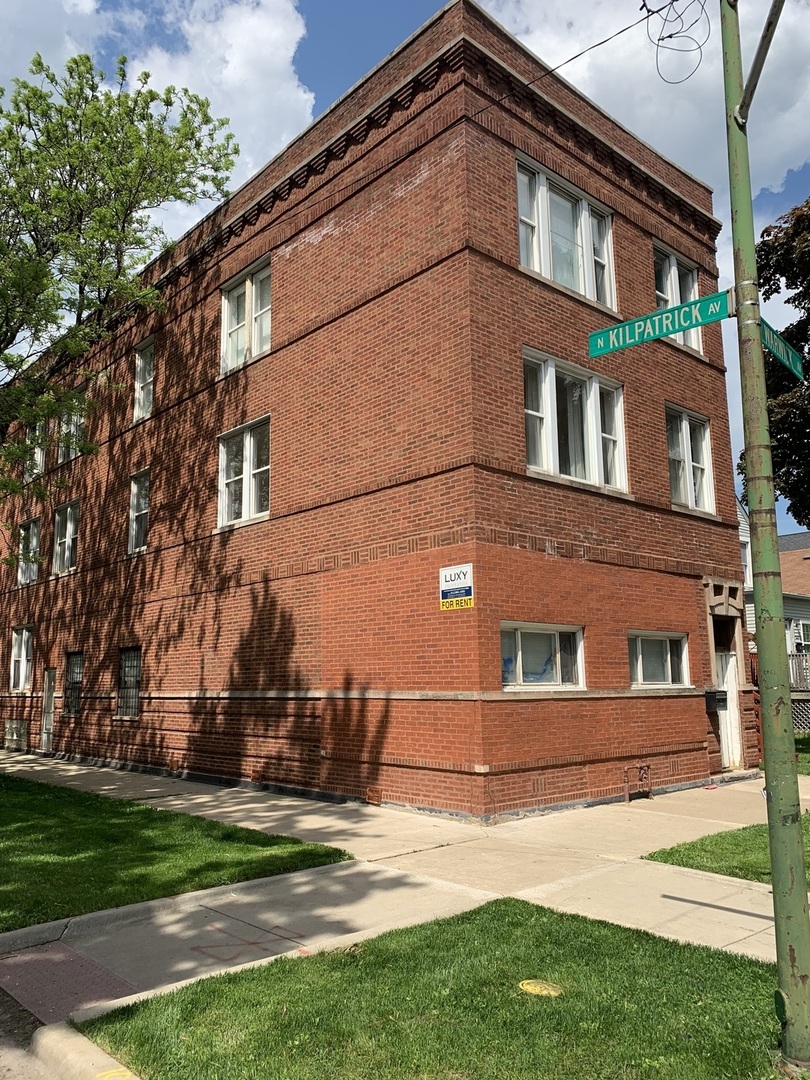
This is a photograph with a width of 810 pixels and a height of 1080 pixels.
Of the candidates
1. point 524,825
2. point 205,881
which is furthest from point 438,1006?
point 524,825

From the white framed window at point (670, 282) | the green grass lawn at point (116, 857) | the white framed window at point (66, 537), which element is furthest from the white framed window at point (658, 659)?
the white framed window at point (66, 537)

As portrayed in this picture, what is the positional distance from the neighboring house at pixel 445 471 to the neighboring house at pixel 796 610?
624 cm

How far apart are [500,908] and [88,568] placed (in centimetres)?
1699

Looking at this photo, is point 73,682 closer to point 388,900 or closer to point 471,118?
point 471,118

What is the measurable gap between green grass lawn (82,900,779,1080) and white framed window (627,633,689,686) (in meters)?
8.45

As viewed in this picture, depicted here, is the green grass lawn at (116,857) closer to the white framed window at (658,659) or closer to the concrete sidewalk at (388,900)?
the concrete sidewalk at (388,900)

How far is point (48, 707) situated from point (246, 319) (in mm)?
12163

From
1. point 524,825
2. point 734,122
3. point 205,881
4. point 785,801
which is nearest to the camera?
point 785,801

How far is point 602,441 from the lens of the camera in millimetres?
13977

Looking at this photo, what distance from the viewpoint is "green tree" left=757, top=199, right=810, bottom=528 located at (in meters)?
21.5

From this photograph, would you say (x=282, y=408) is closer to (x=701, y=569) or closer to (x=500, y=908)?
(x=701, y=569)

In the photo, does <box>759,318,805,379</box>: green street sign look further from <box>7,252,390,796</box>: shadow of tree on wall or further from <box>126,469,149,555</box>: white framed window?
<box>126,469,149,555</box>: white framed window

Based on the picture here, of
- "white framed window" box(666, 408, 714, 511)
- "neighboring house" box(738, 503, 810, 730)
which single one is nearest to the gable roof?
"neighboring house" box(738, 503, 810, 730)

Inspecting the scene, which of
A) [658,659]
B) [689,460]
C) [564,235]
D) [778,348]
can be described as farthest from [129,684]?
[778,348]
